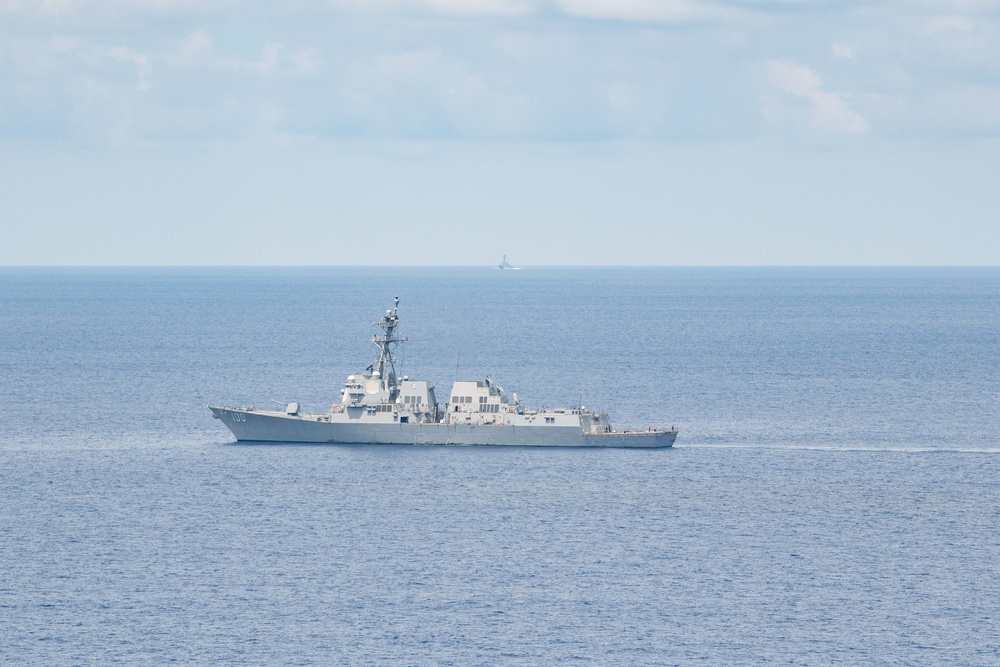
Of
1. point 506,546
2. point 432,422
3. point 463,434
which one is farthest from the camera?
point 432,422

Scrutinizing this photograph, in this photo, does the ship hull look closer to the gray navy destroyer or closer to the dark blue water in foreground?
the gray navy destroyer

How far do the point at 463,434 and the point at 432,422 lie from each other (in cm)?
288

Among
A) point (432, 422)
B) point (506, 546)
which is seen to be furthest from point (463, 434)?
point (506, 546)

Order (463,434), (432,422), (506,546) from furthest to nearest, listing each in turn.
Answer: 1. (432,422)
2. (463,434)
3. (506,546)

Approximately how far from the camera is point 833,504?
103312 millimetres

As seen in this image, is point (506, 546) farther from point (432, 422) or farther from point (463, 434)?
point (432, 422)

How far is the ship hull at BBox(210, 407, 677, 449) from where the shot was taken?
126 m

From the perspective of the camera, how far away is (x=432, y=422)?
128000 mm

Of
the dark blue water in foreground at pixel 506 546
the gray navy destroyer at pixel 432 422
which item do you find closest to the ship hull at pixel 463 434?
the gray navy destroyer at pixel 432 422

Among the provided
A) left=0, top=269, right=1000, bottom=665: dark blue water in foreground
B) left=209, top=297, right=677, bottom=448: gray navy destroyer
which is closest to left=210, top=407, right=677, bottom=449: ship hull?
left=209, top=297, right=677, bottom=448: gray navy destroyer

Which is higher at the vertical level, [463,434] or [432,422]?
[432,422]

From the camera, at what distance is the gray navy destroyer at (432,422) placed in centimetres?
12669

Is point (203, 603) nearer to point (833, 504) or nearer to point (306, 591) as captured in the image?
point (306, 591)

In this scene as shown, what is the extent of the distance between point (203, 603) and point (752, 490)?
4391 centimetres
